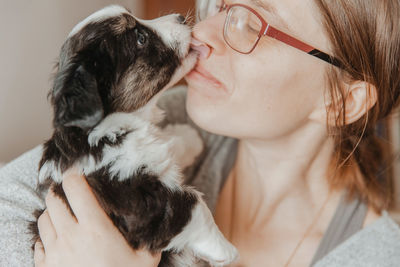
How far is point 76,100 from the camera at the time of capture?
3.78 ft

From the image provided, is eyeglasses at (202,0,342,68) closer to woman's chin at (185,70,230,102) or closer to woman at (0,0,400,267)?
woman at (0,0,400,267)

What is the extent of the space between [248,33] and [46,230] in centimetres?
97

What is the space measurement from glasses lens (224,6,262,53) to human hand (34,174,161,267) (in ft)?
2.33

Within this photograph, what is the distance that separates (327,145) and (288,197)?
31cm

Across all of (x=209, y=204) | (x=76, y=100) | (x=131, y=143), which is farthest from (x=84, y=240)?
(x=209, y=204)

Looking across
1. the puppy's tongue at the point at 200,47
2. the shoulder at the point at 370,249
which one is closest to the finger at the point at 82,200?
the puppy's tongue at the point at 200,47

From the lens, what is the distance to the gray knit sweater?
1390mm

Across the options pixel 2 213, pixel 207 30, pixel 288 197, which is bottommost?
pixel 2 213

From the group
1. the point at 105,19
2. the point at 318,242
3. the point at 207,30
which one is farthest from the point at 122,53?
the point at 318,242

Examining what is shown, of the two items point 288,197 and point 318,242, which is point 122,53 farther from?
point 318,242

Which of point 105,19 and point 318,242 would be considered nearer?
point 105,19

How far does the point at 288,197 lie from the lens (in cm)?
194

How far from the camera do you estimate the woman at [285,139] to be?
1403 millimetres

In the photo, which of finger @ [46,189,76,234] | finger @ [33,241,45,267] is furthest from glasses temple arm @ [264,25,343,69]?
finger @ [33,241,45,267]
